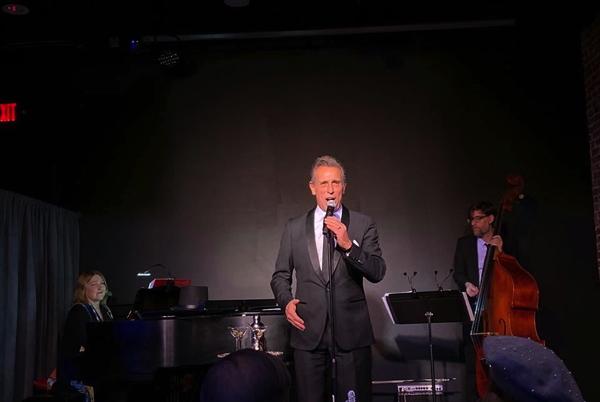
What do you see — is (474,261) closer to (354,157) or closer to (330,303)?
(354,157)

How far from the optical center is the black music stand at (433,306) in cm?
461

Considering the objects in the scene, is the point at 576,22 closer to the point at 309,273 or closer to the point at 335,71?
the point at 335,71

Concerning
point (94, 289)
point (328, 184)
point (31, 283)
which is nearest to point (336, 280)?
point (328, 184)

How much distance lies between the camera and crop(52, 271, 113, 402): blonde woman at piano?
5.15m

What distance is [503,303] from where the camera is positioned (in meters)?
4.36

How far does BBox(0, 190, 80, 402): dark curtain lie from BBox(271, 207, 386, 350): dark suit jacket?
2.98 m

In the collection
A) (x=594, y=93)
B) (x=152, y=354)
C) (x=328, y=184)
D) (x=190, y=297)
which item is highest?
(x=594, y=93)

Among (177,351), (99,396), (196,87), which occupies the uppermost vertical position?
(196,87)

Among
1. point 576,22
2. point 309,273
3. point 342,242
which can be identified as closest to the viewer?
point 342,242

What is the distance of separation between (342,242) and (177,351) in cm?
165

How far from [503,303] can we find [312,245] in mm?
1621

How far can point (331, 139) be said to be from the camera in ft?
21.4

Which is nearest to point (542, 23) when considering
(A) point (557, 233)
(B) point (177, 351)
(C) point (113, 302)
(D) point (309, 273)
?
(A) point (557, 233)

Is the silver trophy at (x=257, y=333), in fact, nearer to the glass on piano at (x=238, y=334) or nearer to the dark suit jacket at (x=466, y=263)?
the glass on piano at (x=238, y=334)
